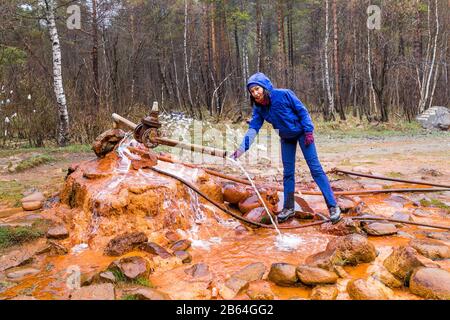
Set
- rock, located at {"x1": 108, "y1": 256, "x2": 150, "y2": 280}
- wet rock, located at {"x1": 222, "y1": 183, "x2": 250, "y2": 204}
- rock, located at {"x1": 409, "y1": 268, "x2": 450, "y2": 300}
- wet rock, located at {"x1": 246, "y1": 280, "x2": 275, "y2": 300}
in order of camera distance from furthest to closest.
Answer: wet rock, located at {"x1": 222, "y1": 183, "x2": 250, "y2": 204} < rock, located at {"x1": 108, "y1": 256, "x2": 150, "y2": 280} < wet rock, located at {"x1": 246, "y1": 280, "x2": 275, "y2": 300} < rock, located at {"x1": 409, "y1": 268, "x2": 450, "y2": 300}

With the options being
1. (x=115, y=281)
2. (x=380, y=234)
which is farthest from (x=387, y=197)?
(x=115, y=281)

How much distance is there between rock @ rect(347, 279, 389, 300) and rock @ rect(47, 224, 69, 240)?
9.91 ft

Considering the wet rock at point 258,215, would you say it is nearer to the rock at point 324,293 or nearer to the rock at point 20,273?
the rock at point 324,293

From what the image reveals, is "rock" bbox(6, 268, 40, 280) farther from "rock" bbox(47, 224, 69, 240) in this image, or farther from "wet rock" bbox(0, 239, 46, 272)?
"rock" bbox(47, 224, 69, 240)

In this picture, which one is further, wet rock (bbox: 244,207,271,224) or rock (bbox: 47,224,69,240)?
wet rock (bbox: 244,207,271,224)

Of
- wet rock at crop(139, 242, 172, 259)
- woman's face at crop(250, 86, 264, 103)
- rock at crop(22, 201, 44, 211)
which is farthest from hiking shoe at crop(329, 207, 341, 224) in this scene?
rock at crop(22, 201, 44, 211)

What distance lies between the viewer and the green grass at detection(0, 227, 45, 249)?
13.5 feet

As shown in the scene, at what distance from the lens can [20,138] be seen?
37.1ft

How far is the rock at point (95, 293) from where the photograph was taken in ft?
9.58

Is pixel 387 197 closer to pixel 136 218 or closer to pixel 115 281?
pixel 136 218

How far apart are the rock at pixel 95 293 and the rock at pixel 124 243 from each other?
92 centimetres

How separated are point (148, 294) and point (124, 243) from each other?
3.83 feet

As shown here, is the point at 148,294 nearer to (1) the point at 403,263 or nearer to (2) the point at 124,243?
(2) the point at 124,243
